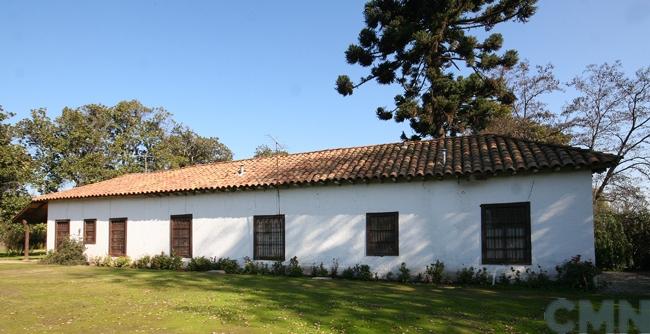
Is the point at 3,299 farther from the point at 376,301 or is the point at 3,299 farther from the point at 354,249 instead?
the point at 354,249

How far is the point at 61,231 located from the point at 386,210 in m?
17.0

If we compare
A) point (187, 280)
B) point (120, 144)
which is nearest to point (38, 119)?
point (120, 144)

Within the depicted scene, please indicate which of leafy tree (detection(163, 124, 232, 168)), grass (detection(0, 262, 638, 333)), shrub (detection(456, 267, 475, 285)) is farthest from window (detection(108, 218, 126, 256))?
leafy tree (detection(163, 124, 232, 168))

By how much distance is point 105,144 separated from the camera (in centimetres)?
4562

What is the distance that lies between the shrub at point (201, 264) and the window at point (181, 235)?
803 mm

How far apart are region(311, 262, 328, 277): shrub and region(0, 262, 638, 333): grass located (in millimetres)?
1428

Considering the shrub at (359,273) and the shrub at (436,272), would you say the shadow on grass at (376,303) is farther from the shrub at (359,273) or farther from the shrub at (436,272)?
the shrub at (436,272)

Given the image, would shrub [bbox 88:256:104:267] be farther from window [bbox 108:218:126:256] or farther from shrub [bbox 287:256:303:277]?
shrub [bbox 287:256:303:277]

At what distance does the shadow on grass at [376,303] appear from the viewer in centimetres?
815

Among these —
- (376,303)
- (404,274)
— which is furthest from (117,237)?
(376,303)

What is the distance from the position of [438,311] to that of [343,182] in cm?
737

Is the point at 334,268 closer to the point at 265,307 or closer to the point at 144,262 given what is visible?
the point at 265,307

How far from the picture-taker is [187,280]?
49.2 ft

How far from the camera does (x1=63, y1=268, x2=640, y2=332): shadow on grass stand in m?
8.15
